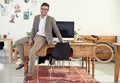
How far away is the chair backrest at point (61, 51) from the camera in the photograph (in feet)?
15.5

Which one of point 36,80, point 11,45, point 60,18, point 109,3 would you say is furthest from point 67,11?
point 36,80

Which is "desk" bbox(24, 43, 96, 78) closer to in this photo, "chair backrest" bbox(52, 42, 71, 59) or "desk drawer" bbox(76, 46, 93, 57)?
"desk drawer" bbox(76, 46, 93, 57)

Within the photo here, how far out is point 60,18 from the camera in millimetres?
7773

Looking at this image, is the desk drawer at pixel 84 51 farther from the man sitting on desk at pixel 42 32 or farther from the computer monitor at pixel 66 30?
the computer monitor at pixel 66 30

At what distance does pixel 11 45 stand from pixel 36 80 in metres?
2.54

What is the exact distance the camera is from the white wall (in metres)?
7.69

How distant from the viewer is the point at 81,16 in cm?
784

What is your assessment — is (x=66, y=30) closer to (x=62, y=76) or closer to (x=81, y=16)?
(x=62, y=76)

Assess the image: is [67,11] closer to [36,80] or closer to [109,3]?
[109,3]

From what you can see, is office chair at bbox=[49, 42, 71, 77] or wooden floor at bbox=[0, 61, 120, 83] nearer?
office chair at bbox=[49, 42, 71, 77]

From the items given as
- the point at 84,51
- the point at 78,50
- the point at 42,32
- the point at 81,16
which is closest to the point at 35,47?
the point at 42,32

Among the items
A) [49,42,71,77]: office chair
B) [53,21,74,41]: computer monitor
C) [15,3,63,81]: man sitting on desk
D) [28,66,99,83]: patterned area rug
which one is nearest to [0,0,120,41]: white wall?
[28,66,99,83]: patterned area rug

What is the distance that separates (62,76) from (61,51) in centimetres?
60

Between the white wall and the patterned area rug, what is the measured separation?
6.97ft
